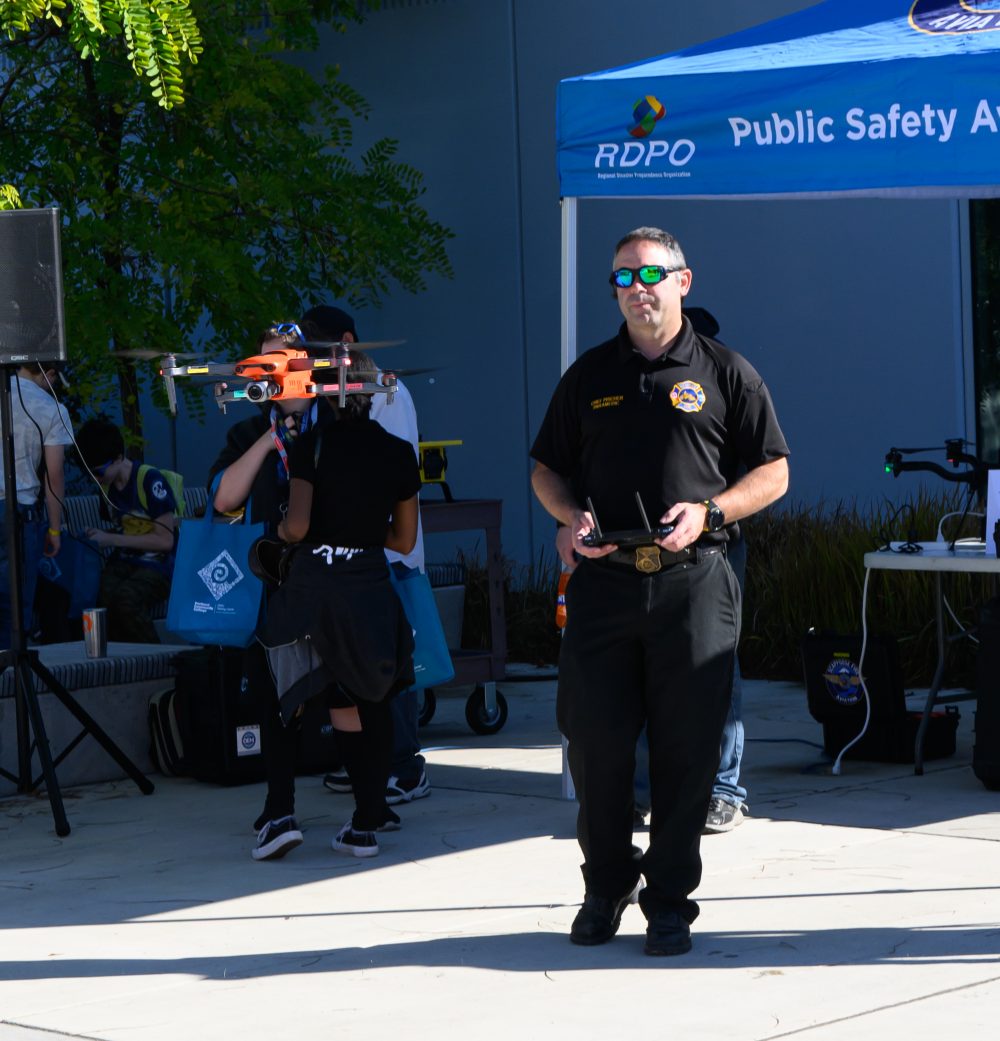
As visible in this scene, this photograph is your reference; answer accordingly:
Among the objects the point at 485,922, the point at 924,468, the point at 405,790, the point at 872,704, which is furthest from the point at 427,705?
the point at 485,922

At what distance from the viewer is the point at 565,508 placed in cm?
552

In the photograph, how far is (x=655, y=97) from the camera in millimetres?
7035

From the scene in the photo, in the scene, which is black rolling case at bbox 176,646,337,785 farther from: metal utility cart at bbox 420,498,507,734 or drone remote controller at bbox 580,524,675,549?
drone remote controller at bbox 580,524,675,549

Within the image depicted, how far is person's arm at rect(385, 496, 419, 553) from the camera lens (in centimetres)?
688

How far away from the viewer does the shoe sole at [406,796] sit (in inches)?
309

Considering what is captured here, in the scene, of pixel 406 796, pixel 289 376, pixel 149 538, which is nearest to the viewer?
pixel 289 376

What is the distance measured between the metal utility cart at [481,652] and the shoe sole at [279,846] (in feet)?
8.20

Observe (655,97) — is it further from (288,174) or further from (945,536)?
(288,174)

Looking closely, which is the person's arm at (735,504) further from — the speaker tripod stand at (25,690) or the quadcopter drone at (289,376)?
the speaker tripod stand at (25,690)

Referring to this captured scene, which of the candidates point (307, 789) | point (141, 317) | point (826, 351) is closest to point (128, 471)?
point (141, 317)

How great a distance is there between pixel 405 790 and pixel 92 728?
53.5 inches

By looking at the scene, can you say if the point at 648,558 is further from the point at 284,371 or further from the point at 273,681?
the point at 273,681

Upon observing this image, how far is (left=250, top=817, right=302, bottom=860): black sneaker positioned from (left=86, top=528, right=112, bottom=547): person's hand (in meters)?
4.64

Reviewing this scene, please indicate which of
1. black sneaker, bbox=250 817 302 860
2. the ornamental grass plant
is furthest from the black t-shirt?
the ornamental grass plant
